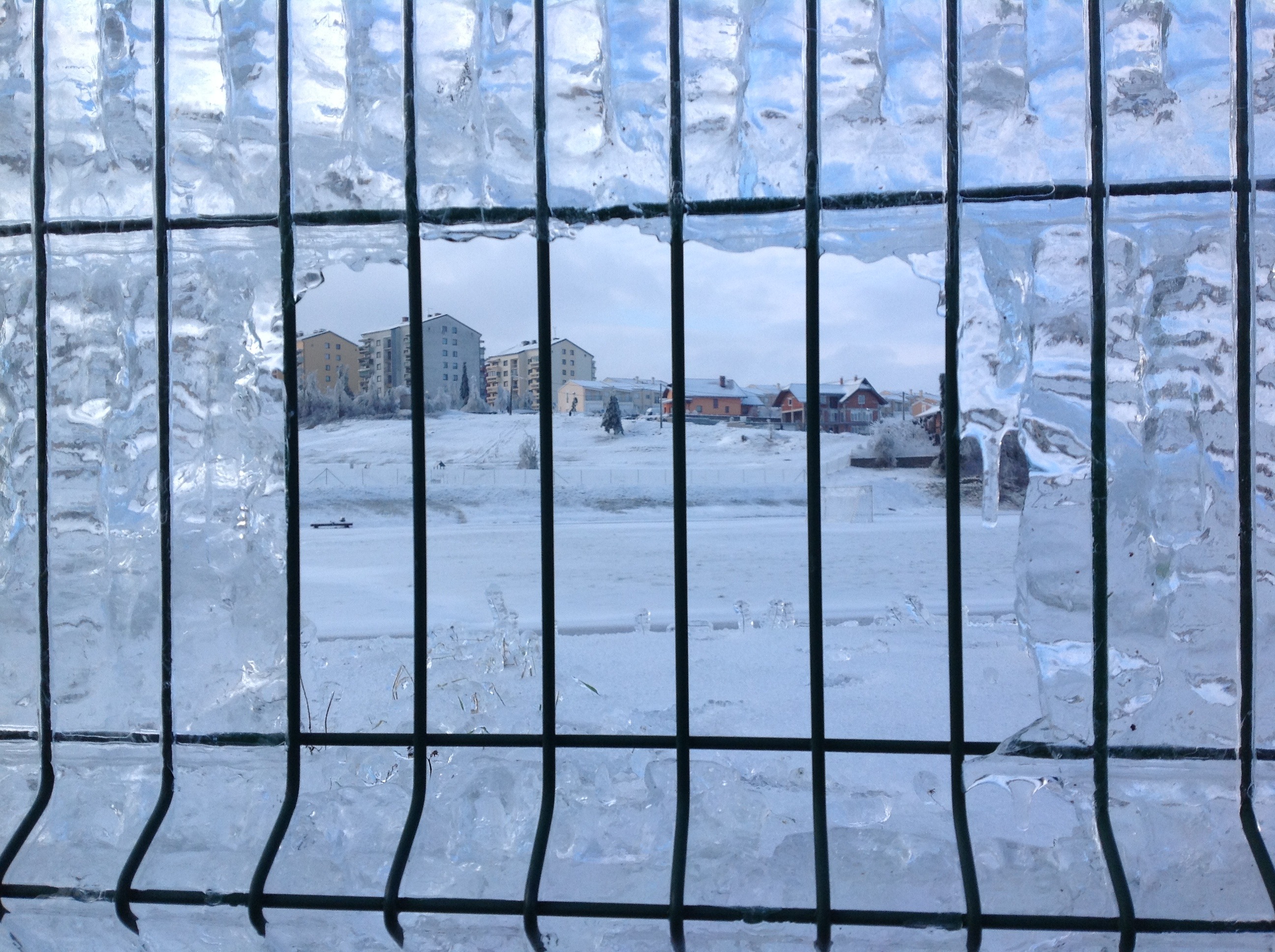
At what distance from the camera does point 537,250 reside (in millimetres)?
1278

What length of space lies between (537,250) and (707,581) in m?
8.57

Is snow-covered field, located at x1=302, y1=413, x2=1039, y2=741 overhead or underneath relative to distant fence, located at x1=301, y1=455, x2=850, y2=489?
underneath

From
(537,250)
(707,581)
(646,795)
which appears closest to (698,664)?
(707,581)

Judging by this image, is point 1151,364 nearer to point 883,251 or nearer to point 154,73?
point 883,251

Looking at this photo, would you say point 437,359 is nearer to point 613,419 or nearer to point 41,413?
point 613,419

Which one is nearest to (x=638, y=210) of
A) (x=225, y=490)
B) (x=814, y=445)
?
(x=814, y=445)

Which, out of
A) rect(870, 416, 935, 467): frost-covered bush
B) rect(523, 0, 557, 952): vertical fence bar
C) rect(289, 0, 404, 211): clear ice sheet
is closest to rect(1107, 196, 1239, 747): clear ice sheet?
rect(523, 0, 557, 952): vertical fence bar

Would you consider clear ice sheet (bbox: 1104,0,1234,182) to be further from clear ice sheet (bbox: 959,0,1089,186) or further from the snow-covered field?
the snow-covered field

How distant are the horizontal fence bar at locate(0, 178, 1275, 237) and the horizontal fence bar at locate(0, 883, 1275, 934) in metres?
1.10

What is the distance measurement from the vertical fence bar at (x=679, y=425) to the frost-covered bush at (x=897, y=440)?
13964mm

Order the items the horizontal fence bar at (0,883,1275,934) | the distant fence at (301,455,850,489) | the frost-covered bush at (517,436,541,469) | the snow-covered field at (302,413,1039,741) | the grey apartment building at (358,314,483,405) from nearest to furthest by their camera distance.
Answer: the horizontal fence bar at (0,883,1275,934), the snow-covered field at (302,413,1039,741), the grey apartment building at (358,314,483,405), the distant fence at (301,455,850,489), the frost-covered bush at (517,436,541,469)

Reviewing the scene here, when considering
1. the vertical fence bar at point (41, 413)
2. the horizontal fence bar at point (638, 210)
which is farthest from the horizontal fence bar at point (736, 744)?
the horizontal fence bar at point (638, 210)

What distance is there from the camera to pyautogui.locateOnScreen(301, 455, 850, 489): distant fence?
16.2 m

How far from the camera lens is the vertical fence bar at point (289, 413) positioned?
1.33 meters
